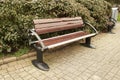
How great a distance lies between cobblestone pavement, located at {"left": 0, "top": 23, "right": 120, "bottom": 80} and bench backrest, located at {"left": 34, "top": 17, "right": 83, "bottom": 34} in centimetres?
69

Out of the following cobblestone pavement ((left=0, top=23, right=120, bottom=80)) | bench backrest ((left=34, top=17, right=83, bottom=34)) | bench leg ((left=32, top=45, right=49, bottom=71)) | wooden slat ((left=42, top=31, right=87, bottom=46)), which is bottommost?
cobblestone pavement ((left=0, top=23, right=120, bottom=80))

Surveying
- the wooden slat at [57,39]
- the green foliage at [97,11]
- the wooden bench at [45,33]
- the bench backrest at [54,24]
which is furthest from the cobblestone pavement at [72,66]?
the green foliage at [97,11]

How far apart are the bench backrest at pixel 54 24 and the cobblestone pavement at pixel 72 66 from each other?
27.2 inches

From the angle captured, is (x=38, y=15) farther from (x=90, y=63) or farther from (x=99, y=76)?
(x=99, y=76)

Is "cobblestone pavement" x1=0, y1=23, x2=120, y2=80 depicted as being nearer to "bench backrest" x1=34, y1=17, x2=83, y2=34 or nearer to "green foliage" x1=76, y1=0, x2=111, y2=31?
"bench backrest" x1=34, y1=17, x2=83, y2=34

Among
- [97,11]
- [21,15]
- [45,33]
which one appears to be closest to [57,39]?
[45,33]

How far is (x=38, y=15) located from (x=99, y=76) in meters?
2.14

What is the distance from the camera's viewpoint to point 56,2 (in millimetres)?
4219

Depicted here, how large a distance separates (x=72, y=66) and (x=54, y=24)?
1.14 metres

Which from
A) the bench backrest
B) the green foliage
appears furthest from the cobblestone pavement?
the green foliage

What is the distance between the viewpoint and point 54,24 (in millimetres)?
3705

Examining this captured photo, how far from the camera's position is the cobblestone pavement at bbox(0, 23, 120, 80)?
2912 millimetres

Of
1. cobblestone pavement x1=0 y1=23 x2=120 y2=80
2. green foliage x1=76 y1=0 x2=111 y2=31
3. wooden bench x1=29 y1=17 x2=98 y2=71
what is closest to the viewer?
cobblestone pavement x1=0 y1=23 x2=120 y2=80

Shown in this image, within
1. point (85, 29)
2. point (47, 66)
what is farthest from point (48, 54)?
point (85, 29)
